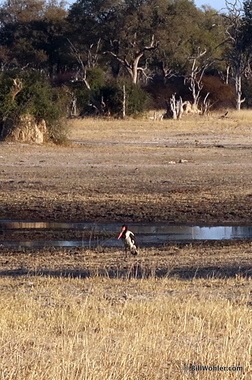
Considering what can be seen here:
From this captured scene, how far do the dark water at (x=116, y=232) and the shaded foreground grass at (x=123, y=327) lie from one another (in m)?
3.73

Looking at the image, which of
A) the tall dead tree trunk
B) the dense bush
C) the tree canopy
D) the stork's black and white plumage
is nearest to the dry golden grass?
the stork's black and white plumage

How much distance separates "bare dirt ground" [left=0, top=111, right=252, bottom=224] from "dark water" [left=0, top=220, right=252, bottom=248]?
0.37 meters

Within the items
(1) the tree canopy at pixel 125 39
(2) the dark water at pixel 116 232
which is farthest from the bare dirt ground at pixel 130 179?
(1) the tree canopy at pixel 125 39

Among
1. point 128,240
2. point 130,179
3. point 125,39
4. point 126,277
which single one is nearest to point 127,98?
point 125,39

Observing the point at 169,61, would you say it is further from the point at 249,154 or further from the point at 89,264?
the point at 89,264

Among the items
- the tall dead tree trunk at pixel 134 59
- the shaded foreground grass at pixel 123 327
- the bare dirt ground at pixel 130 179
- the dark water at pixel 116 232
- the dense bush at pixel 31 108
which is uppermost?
the tall dead tree trunk at pixel 134 59

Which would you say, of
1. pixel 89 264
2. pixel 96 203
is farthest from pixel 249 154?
pixel 89 264

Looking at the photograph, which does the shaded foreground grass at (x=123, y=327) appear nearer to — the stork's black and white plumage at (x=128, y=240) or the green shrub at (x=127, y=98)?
the stork's black and white plumage at (x=128, y=240)

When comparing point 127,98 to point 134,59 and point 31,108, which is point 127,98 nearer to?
point 134,59

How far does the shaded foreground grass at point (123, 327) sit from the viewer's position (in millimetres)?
5023

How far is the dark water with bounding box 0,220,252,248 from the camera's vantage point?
12906 mm

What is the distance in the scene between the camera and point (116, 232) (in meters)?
13.8

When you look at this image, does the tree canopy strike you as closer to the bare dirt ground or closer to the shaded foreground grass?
the bare dirt ground

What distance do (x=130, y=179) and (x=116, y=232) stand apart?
509 centimetres
